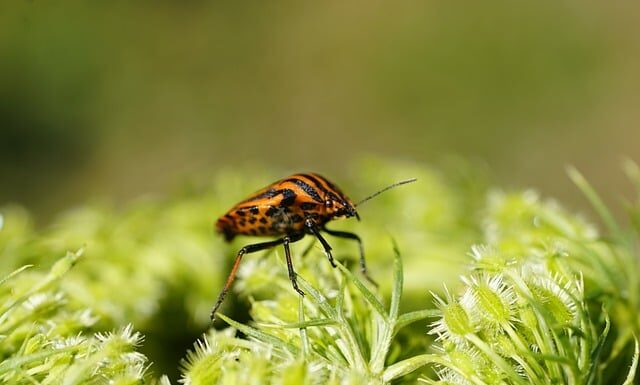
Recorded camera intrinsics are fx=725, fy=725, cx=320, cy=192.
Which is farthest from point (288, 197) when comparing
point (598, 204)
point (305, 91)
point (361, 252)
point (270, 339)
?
point (305, 91)

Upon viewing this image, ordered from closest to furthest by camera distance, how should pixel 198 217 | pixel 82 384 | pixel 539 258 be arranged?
pixel 82 384, pixel 539 258, pixel 198 217

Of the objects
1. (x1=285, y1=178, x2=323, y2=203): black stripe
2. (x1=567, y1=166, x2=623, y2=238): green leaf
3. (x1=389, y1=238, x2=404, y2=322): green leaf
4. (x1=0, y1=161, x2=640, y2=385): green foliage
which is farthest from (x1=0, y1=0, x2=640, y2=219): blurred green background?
(x1=389, y1=238, x2=404, y2=322): green leaf

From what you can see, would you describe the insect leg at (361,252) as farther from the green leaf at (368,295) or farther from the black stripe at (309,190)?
the green leaf at (368,295)

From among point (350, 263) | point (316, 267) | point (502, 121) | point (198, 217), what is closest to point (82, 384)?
point (316, 267)

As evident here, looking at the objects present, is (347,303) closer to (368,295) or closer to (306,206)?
(368,295)

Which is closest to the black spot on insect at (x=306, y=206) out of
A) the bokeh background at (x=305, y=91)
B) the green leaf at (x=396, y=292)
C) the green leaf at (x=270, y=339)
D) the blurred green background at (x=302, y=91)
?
the green leaf at (x=396, y=292)

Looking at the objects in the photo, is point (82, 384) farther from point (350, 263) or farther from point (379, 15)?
point (379, 15)
